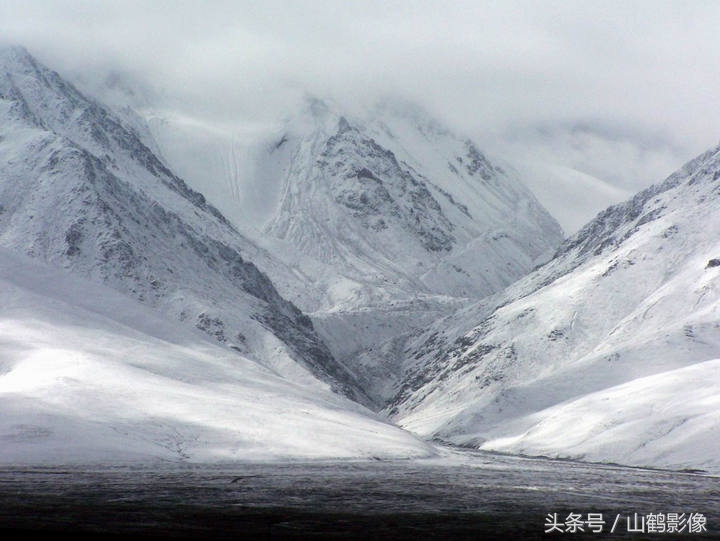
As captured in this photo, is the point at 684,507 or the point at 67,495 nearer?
the point at 67,495

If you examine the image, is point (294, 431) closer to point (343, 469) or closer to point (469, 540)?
point (343, 469)

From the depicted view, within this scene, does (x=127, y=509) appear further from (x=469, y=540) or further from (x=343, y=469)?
(x=343, y=469)

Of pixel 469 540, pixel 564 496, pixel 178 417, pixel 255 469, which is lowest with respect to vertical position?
pixel 469 540

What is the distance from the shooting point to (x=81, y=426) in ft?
521

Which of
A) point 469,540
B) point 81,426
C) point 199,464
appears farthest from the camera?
point 81,426

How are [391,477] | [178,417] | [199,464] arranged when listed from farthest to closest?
[178,417] < [199,464] < [391,477]

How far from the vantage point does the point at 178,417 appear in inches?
6964

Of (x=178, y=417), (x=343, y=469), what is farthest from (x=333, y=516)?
(x=178, y=417)

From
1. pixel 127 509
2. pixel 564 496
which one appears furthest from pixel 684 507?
pixel 127 509

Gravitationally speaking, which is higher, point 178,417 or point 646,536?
point 178,417

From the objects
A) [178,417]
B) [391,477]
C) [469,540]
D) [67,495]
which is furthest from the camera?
[178,417]

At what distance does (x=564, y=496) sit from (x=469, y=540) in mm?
47053

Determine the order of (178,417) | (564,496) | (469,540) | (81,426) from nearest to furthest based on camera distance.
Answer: (469,540), (564,496), (81,426), (178,417)

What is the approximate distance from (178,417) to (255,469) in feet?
122
